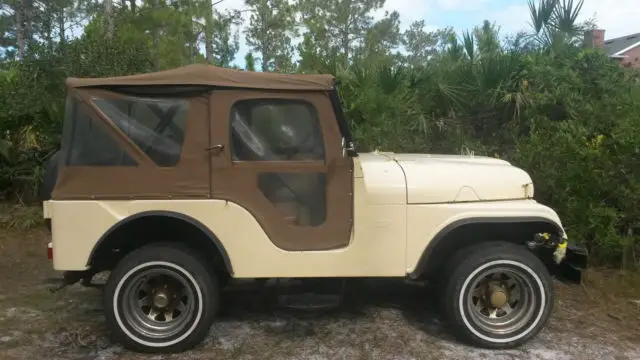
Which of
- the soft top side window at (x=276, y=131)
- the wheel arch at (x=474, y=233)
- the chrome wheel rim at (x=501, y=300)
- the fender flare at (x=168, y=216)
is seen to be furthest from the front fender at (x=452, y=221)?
the fender flare at (x=168, y=216)

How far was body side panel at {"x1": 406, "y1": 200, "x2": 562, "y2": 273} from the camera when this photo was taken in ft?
13.7

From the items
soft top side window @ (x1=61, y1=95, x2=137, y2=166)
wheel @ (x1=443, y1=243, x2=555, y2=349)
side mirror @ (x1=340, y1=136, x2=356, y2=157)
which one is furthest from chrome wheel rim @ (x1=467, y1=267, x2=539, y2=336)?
soft top side window @ (x1=61, y1=95, x2=137, y2=166)

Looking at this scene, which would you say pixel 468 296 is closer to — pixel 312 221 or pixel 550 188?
pixel 312 221

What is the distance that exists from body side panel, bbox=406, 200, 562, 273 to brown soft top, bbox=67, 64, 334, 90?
1.15m

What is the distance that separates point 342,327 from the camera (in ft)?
15.0

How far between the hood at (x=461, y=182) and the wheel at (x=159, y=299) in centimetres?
165

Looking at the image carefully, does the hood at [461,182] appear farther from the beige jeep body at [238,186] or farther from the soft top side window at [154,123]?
the soft top side window at [154,123]

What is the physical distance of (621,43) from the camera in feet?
98.7

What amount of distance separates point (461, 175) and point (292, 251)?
1.44 meters

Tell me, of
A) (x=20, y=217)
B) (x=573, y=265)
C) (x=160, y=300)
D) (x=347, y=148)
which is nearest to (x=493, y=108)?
(x=573, y=265)

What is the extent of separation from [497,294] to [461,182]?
0.89 meters

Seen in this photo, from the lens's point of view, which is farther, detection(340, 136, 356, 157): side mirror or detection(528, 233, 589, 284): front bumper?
detection(528, 233, 589, 284): front bumper

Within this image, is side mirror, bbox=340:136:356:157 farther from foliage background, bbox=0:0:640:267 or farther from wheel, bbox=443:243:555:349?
foliage background, bbox=0:0:640:267

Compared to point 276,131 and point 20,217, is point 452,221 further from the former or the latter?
point 20,217
